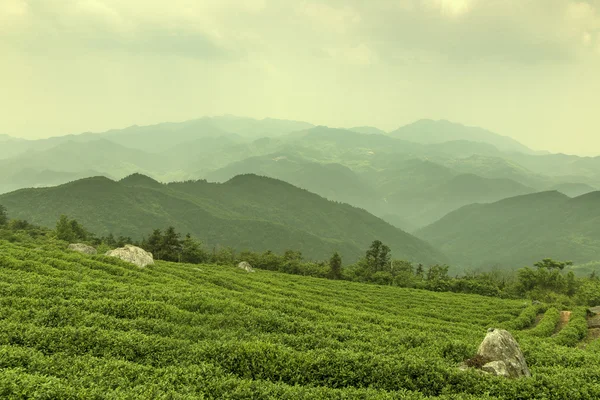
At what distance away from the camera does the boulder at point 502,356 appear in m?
20.7

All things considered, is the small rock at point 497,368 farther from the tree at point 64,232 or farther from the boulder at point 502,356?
the tree at point 64,232

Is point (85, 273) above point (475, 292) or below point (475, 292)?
above

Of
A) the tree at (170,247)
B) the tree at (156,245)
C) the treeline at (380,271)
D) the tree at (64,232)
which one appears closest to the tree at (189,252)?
the treeline at (380,271)

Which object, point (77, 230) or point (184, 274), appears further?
point (77, 230)

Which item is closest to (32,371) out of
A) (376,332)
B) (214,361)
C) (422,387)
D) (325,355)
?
(214,361)

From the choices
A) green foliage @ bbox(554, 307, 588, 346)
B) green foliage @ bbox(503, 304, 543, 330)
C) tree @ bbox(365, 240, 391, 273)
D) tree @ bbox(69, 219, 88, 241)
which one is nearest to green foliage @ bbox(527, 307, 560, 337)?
green foliage @ bbox(554, 307, 588, 346)

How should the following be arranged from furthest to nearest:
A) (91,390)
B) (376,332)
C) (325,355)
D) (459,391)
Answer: (376,332) → (325,355) → (459,391) → (91,390)

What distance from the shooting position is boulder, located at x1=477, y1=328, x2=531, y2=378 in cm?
2072

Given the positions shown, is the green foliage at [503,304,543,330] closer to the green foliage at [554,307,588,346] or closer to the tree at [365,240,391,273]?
the green foliage at [554,307,588,346]

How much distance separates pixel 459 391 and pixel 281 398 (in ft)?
37.7

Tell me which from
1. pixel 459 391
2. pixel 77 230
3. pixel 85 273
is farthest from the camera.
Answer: pixel 77 230

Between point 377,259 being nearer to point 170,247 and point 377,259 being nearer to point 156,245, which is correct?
point 170,247

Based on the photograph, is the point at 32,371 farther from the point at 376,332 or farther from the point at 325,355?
the point at 376,332

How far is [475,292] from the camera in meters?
90.6
